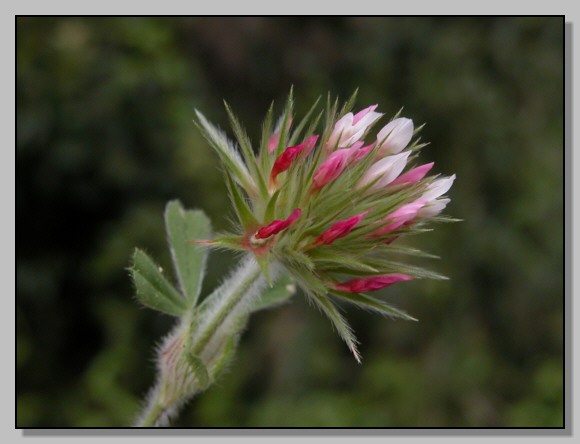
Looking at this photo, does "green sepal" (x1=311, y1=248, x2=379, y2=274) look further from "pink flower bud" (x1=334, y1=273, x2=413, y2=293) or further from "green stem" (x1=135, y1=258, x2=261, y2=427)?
"green stem" (x1=135, y1=258, x2=261, y2=427)

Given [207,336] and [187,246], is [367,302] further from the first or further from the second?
[187,246]

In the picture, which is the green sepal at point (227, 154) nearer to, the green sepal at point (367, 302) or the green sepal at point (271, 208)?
the green sepal at point (271, 208)

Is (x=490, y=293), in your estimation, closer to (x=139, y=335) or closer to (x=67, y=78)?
(x=139, y=335)

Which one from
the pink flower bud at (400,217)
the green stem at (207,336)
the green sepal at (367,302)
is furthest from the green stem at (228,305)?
the pink flower bud at (400,217)

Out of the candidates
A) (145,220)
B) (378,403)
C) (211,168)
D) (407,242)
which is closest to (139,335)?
(145,220)

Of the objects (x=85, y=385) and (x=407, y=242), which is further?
(x=407, y=242)

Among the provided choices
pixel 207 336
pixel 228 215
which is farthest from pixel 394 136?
pixel 228 215

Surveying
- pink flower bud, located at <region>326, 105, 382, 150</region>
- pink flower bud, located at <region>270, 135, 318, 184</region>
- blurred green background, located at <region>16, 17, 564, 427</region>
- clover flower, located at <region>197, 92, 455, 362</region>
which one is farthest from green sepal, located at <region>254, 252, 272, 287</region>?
blurred green background, located at <region>16, 17, 564, 427</region>
